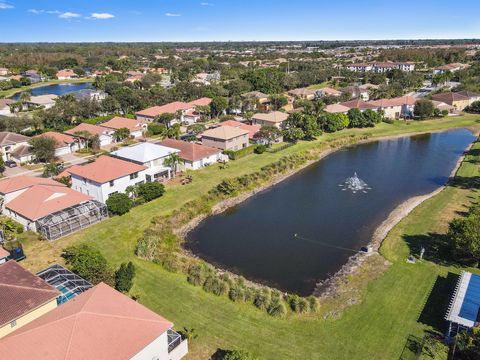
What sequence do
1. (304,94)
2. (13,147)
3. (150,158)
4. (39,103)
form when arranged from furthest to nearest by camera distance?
(304,94) < (39,103) < (13,147) < (150,158)

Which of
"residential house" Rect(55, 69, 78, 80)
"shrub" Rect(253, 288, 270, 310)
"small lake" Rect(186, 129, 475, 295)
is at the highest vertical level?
"residential house" Rect(55, 69, 78, 80)

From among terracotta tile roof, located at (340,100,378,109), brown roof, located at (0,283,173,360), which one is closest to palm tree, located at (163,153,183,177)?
brown roof, located at (0,283,173,360)

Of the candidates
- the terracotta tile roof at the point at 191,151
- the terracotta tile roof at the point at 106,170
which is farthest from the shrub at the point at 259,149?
the terracotta tile roof at the point at 106,170

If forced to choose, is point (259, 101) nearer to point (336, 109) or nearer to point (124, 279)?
point (336, 109)

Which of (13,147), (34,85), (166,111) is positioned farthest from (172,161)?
(34,85)

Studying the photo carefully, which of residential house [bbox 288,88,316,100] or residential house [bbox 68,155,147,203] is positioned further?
residential house [bbox 288,88,316,100]

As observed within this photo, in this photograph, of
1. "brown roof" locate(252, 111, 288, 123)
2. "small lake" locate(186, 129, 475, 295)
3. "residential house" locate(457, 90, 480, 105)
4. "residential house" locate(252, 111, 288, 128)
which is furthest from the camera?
"residential house" locate(457, 90, 480, 105)

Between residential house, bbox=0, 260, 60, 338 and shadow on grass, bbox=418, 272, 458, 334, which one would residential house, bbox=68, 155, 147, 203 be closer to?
residential house, bbox=0, 260, 60, 338

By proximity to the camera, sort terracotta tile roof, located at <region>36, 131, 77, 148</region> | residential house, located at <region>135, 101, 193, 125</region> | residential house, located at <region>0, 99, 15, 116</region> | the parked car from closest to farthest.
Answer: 1. the parked car
2. terracotta tile roof, located at <region>36, 131, 77, 148</region>
3. residential house, located at <region>135, 101, 193, 125</region>
4. residential house, located at <region>0, 99, 15, 116</region>

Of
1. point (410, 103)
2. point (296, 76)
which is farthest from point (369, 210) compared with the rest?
point (296, 76)
